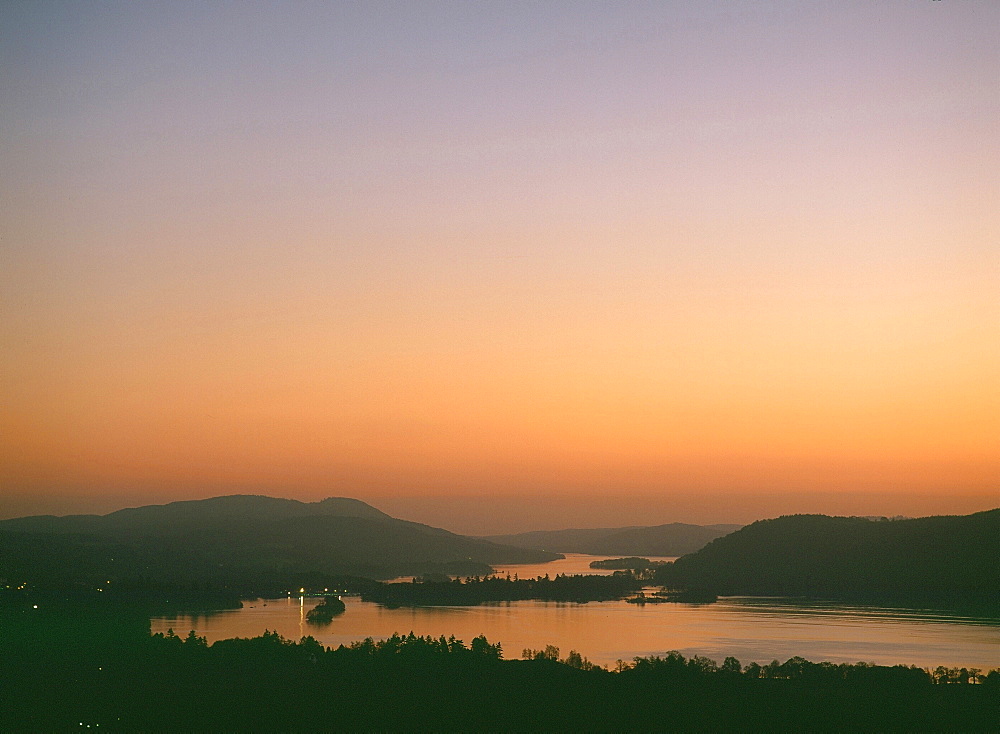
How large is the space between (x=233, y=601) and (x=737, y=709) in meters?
69.7

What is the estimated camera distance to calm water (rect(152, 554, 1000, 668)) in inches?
2397

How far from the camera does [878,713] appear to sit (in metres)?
38.2

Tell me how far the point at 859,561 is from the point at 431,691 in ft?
245

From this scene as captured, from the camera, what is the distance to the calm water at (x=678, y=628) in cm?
6088

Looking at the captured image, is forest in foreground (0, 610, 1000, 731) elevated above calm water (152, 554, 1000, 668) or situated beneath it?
elevated above

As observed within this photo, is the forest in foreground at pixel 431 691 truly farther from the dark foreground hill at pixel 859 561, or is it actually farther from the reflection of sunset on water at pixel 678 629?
the dark foreground hill at pixel 859 561

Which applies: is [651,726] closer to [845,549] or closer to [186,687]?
[186,687]

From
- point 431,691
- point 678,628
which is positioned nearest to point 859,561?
point 678,628

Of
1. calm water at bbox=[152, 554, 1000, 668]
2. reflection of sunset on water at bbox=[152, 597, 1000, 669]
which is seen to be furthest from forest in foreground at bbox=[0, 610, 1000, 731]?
reflection of sunset on water at bbox=[152, 597, 1000, 669]

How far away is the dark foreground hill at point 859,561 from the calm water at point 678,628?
731cm

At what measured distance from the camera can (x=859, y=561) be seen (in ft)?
342

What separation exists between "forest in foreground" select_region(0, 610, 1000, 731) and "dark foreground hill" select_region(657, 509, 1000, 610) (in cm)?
4309

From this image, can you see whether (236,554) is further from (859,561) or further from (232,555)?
(859,561)

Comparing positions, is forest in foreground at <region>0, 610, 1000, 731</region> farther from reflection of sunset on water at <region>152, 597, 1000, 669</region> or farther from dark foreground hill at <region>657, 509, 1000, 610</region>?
Result: dark foreground hill at <region>657, 509, 1000, 610</region>
